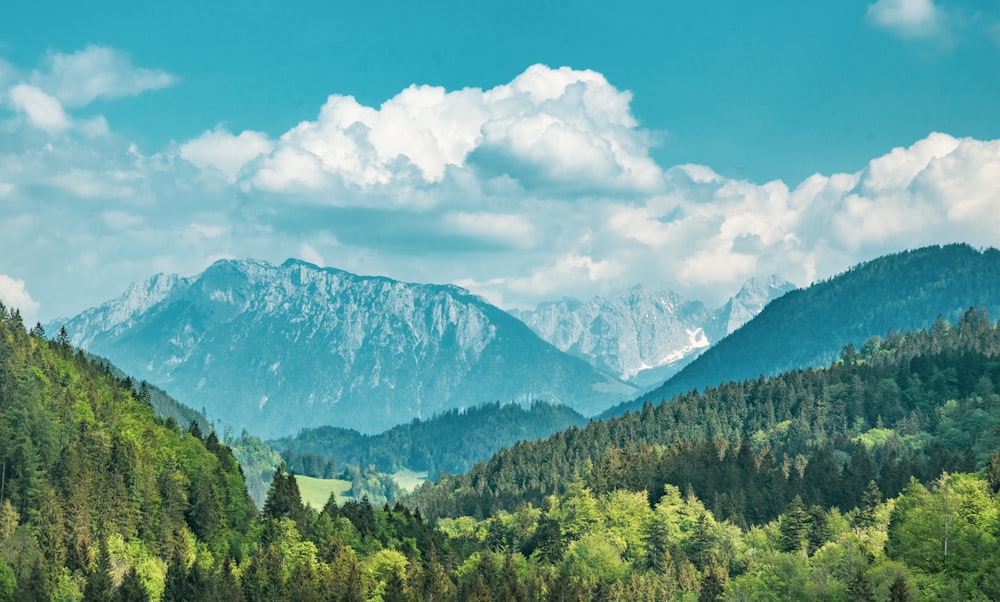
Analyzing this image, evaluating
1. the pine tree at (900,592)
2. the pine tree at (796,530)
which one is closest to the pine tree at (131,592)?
the pine tree at (900,592)

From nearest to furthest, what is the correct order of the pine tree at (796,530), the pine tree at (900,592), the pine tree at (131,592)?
the pine tree at (900,592), the pine tree at (131,592), the pine tree at (796,530)

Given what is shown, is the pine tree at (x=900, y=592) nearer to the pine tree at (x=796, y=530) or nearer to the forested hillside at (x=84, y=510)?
the pine tree at (x=796, y=530)

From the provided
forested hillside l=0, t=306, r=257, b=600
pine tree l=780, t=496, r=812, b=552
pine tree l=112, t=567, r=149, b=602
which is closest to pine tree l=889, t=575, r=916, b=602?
pine tree l=780, t=496, r=812, b=552

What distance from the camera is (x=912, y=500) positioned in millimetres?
139125

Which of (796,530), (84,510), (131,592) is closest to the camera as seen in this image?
(131,592)

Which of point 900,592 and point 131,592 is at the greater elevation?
point 131,592

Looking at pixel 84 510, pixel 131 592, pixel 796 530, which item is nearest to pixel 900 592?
pixel 796 530

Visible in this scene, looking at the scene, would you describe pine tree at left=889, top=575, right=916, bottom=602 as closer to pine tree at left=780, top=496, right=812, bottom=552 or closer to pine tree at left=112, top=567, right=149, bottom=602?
pine tree at left=780, top=496, right=812, bottom=552

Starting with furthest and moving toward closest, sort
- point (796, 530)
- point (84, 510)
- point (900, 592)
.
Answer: point (796, 530) < point (84, 510) < point (900, 592)

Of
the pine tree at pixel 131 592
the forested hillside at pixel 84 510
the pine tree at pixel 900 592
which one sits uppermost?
the forested hillside at pixel 84 510

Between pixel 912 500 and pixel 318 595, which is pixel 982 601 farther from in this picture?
pixel 318 595

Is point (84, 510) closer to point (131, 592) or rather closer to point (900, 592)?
point (131, 592)

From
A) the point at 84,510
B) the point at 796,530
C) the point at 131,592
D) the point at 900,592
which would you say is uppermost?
the point at 84,510

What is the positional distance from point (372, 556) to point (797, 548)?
217 feet
